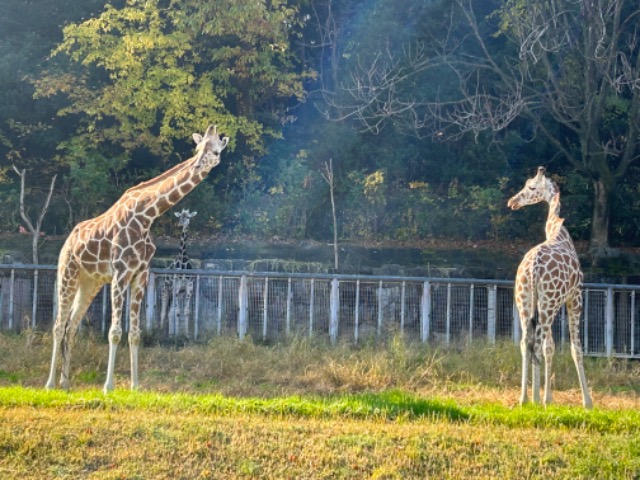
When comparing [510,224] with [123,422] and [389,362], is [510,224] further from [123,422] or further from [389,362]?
[123,422]

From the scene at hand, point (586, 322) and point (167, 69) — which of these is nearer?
point (586, 322)

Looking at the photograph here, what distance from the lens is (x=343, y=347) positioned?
1579 centimetres

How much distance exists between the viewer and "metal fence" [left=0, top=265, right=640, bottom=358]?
17312 millimetres

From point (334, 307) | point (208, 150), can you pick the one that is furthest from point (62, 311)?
point (334, 307)

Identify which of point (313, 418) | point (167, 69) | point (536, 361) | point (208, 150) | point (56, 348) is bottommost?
point (313, 418)

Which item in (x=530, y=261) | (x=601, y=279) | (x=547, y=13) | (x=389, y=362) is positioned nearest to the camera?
(x=530, y=261)

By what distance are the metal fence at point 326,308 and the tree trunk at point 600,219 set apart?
180 inches

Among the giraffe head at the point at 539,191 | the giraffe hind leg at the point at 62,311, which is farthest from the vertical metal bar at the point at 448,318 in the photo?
the giraffe hind leg at the point at 62,311

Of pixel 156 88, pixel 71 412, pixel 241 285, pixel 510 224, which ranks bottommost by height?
pixel 71 412

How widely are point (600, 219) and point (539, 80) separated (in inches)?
153

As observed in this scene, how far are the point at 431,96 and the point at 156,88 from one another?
770 centimetres

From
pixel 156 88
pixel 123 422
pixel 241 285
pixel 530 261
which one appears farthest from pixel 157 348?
pixel 156 88

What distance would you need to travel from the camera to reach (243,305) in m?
17.7

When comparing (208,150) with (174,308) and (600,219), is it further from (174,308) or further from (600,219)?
(600,219)
